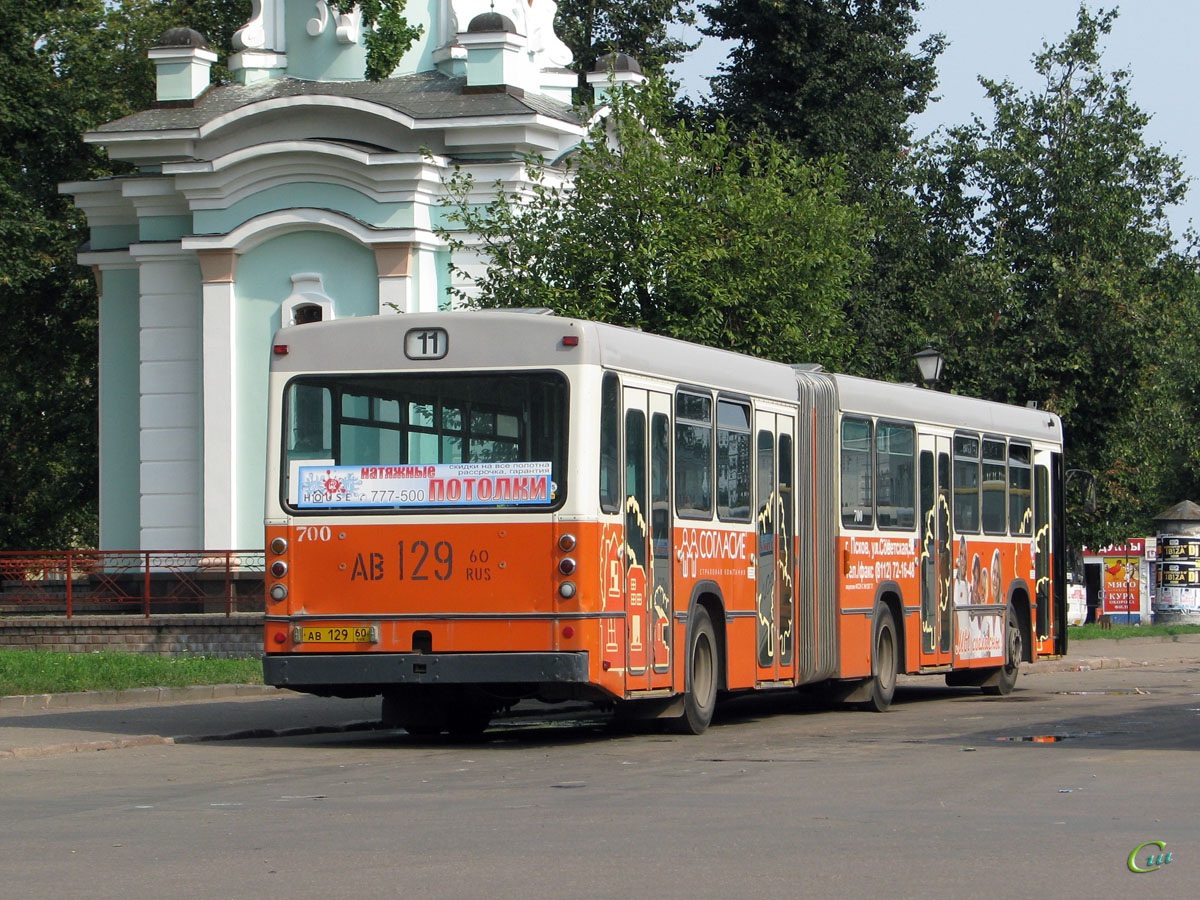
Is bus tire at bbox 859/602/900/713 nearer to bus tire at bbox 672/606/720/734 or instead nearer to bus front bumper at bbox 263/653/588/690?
bus tire at bbox 672/606/720/734

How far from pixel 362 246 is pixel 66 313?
14389 mm

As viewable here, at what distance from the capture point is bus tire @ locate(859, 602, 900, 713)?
21453mm

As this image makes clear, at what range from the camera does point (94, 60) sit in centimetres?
4394

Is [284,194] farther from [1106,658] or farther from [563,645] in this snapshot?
[563,645]

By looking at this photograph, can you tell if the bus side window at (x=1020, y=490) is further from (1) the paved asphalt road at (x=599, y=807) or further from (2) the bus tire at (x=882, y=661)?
(1) the paved asphalt road at (x=599, y=807)

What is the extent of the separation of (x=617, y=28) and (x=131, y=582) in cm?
3062

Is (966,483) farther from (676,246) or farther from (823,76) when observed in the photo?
(823,76)

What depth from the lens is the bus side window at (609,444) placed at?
1622cm

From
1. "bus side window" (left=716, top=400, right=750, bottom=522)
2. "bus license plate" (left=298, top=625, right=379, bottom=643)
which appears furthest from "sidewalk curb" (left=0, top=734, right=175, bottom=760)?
"bus side window" (left=716, top=400, right=750, bottom=522)

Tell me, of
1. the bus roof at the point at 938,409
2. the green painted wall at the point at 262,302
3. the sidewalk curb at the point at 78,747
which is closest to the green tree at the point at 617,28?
the green painted wall at the point at 262,302

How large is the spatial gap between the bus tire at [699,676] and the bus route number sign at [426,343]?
3092 millimetres

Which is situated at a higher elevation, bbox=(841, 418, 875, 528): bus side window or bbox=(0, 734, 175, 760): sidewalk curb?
bbox=(841, 418, 875, 528): bus side window

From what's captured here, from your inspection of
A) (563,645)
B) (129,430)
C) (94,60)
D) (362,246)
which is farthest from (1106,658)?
(94,60)

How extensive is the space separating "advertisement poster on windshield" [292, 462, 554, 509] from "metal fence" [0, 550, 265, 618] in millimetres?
16478
